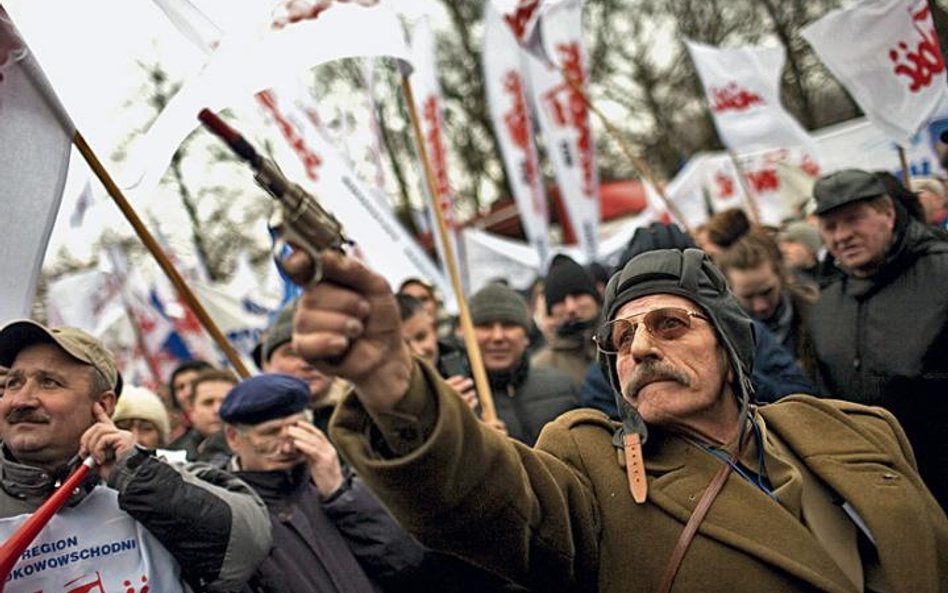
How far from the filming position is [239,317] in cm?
871

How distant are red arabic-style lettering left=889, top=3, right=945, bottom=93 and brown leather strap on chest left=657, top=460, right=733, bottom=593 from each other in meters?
3.29

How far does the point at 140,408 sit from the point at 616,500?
8.13 ft

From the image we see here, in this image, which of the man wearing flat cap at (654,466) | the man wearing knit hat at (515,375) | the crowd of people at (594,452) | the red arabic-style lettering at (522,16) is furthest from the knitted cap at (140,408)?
the red arabic-style lettering at (522,16)

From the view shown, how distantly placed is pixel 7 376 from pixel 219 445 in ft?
4.71

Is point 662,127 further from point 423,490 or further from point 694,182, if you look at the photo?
point 423,490

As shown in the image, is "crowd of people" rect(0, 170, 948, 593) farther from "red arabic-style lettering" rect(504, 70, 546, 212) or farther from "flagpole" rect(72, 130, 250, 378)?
"red arabic-style lettering" rect(504, 70, 546, 212)

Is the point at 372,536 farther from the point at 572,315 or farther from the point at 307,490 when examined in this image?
the point at 572,315

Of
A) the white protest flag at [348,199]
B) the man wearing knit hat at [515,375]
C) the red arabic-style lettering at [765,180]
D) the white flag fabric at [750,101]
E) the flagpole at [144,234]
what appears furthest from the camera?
the red arabic-style lettering at [765,180]

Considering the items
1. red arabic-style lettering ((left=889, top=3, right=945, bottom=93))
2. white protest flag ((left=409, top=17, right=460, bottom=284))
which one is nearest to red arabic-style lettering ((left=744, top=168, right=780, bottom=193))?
white protest flag ((left=409, top=17, right=460, bottom=284))

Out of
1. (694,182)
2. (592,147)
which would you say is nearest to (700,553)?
(592,147)

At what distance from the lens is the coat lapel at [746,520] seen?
2139 mm

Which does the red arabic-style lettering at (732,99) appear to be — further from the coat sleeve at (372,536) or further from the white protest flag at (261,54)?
the coat sleeve at (372,536)

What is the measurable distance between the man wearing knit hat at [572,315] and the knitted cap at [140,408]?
1838mm

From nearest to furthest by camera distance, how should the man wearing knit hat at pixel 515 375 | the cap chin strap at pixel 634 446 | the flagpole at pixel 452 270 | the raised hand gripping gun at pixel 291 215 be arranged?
1. the raised hand gripping gun at pixel 291 215
2. the cap chin strap at pixel 634 446
3. the flagpole at pixel 452 270
4. the man wearing knit hat at pixel 515 375
